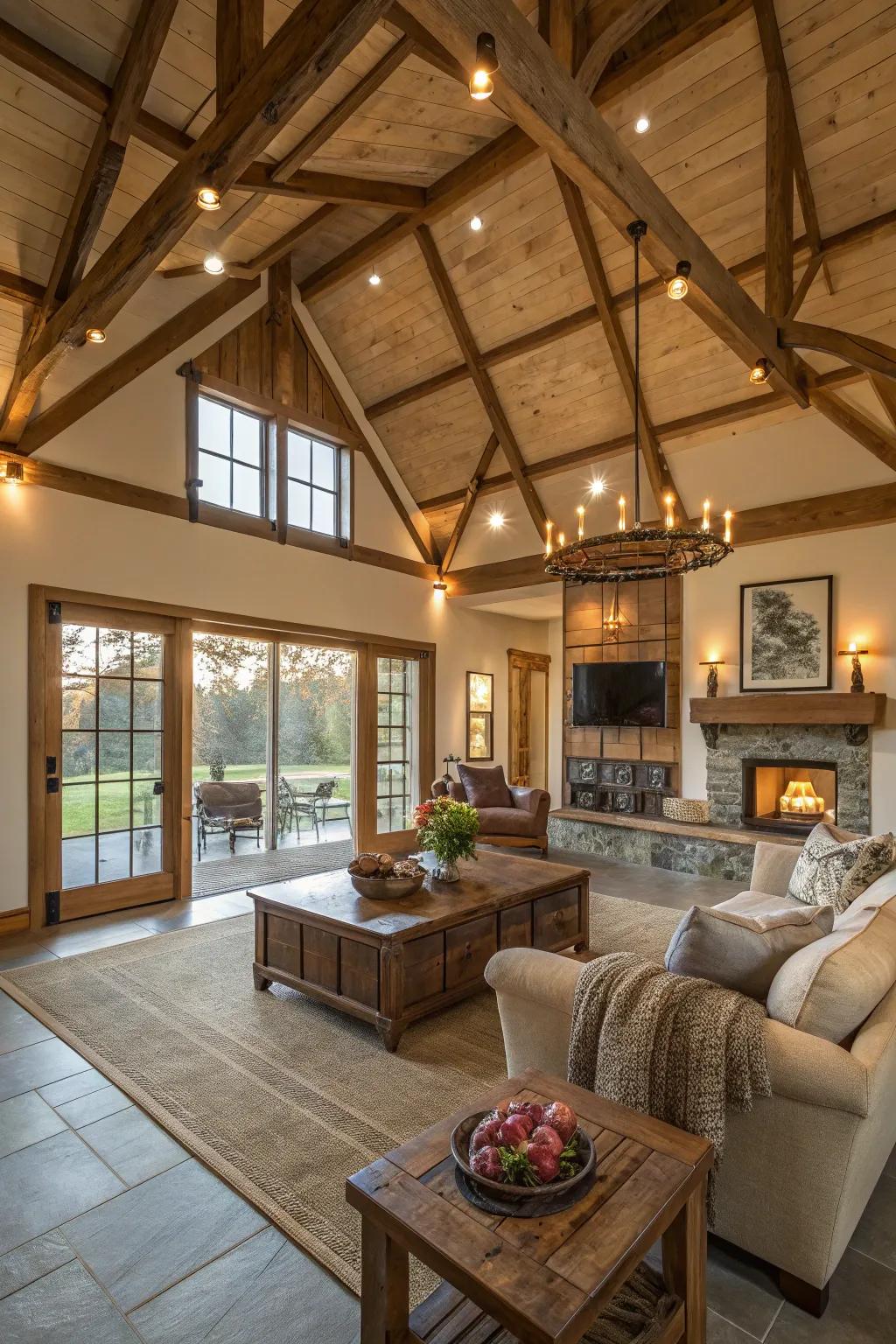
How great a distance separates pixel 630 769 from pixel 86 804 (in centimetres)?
496

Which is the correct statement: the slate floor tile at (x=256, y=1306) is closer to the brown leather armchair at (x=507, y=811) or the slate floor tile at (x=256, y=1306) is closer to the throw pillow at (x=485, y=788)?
the brown leather armchair at (x=507, y=811)

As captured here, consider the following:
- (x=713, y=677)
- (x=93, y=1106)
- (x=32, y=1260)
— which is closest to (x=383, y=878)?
→ (x=93, y=1106)

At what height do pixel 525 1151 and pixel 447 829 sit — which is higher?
pixel 447 829

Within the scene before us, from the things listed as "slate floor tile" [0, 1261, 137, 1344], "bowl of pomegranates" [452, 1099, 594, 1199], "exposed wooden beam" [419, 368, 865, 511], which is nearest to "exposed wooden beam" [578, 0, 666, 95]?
"exposed wooden beam" [419, 368, 865, 511]

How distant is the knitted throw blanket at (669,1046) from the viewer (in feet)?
5.86

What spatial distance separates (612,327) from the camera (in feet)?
18.9

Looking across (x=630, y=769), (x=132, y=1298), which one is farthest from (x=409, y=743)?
(x=132, y=1298)

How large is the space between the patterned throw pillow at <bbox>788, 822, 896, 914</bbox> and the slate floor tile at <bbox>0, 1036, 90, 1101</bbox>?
3280mm

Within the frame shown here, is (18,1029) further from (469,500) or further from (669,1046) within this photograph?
(469,500)

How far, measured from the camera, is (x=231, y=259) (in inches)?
227

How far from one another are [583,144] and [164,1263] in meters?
3.98

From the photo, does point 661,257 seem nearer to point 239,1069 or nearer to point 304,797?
point 239,1069

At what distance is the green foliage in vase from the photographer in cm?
383

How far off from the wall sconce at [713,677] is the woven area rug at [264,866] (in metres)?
3.61
